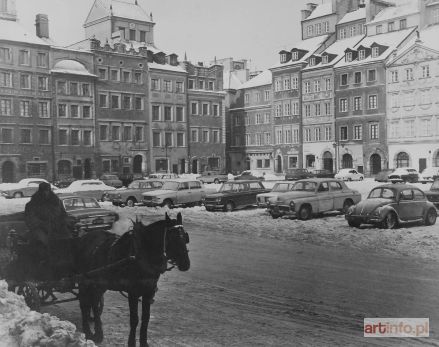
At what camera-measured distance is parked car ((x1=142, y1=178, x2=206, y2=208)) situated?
26969mm

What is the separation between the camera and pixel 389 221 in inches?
700

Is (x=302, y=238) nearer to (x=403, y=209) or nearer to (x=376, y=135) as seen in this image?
(x=403, y=209)

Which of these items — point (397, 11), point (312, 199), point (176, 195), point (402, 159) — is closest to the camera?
point (312, 199)

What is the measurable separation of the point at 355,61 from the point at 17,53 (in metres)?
52.7

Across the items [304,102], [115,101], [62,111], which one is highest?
[304,102]

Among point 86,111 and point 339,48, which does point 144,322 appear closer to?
point 86,111

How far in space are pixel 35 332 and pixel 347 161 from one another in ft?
190

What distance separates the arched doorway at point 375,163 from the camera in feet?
192

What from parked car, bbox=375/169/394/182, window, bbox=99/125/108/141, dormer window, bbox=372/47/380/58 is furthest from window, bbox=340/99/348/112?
window, bbox=99/125/108/141

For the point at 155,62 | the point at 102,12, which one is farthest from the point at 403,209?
the point at 155,62

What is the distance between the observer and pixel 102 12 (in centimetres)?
1548

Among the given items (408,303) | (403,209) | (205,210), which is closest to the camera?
(408,303)

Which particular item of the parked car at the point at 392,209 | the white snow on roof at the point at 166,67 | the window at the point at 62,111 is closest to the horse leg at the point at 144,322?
the parked car at the point at 392,209

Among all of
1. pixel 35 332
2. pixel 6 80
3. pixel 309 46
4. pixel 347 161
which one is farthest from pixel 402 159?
pixel 35 332
